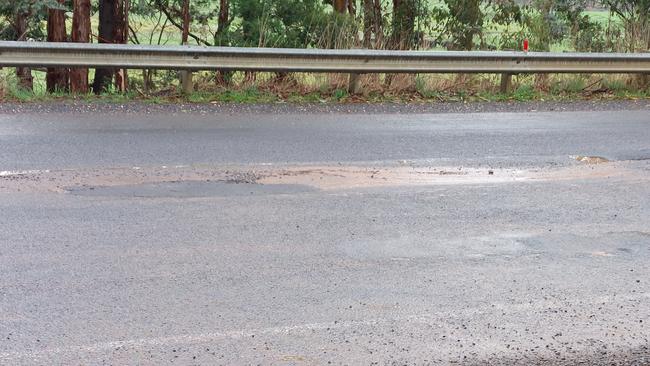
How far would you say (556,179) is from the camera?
931cm

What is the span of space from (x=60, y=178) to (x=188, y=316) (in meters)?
3.52

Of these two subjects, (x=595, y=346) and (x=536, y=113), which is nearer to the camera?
(x=595, y=346)

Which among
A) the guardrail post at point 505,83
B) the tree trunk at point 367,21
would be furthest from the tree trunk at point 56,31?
the guardrail post at point 505,83

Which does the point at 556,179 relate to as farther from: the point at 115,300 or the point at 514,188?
the point at 115,300

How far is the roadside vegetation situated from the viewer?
1441 cm

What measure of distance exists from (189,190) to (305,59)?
237 inches

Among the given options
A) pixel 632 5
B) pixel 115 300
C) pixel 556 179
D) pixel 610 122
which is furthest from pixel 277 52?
pixel 632 5

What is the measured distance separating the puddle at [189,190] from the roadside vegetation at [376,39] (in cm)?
502

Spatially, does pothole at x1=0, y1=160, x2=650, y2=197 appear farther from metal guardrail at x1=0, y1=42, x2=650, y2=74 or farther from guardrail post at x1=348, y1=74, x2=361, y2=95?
guardrail post at x1=348, y1=74, x2=361, y2=95

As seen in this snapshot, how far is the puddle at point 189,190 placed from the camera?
26.5 feet

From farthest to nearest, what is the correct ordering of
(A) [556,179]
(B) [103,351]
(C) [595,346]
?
(A) [556,179], (C) [595,346], (B) [103,351]

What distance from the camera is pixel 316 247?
6.79 meters

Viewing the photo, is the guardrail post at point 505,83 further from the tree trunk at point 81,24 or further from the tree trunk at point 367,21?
the tree trunk at point 81,24

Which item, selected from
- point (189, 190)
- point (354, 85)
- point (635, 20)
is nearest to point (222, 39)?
point (354, 85)
